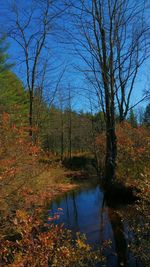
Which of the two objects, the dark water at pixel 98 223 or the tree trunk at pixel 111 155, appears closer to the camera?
the dark water at pixel 98 223

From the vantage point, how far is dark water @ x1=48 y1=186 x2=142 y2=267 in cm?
576

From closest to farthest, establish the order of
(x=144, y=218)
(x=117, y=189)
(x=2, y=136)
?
(x=144, y=218)
(x=2, y=136)
(x=117, y=189)

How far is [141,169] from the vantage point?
1084 cm

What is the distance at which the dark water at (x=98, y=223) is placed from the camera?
576cm

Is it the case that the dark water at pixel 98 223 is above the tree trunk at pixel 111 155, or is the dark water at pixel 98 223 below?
below

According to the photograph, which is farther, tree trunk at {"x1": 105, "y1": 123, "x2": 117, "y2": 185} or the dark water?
tree trunk at {"x1": 105, "y1": 123, "x2": 117, "y2": 185}

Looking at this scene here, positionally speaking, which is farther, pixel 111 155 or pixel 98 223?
pixel 111 155

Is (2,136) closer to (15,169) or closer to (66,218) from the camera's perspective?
(15,169)

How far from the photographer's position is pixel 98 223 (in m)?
8.19

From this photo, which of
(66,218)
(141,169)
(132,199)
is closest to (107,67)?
(141,169)

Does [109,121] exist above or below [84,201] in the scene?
above

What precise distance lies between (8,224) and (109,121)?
632 cm

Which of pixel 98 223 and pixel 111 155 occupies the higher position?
pixel 111 155

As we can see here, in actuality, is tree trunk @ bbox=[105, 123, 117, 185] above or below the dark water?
above
